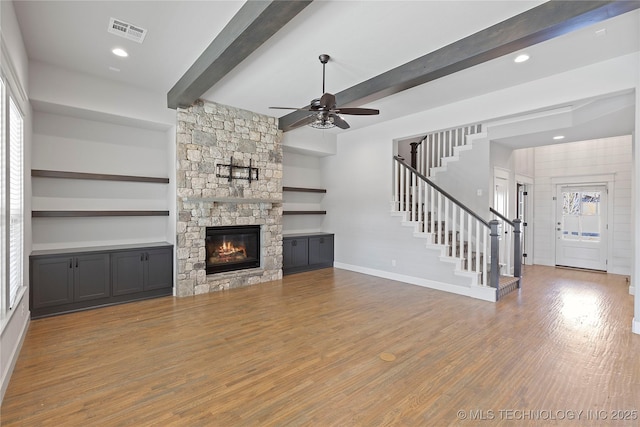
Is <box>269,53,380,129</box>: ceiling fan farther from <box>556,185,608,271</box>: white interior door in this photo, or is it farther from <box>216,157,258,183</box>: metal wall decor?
<box>556,185,608,271</box>: white interior door

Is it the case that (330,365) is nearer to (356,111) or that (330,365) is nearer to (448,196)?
(356,111)

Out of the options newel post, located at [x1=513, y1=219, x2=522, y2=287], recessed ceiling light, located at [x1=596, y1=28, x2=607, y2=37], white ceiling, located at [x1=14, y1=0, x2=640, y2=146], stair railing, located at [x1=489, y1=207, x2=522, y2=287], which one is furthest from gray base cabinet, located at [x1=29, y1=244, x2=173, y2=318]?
newel post, located at [x1=513, y1=219, x2=522, y2=287]

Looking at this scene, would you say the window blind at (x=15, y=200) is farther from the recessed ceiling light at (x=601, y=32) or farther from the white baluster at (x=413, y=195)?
the recessed ceiling light at (x=601, y=32)

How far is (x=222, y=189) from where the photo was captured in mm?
5434

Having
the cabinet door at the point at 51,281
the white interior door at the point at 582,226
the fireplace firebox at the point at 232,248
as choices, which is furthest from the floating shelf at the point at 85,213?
the white interior door at the point at 582,226

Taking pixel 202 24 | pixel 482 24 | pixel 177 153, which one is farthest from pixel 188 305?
pixel 482 24

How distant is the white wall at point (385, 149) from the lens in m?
3.86

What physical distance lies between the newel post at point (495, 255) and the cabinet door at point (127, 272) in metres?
5.53

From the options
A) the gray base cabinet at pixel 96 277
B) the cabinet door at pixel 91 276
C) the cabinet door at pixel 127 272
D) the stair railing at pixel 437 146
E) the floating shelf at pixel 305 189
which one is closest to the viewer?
the gray base cabinet at pixel 96 277

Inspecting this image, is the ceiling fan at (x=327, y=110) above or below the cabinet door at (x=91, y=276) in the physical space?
above

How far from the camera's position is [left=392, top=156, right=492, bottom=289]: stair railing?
196 inches

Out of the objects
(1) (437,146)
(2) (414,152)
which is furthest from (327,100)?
(2) (414,152)

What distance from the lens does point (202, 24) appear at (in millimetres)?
3090

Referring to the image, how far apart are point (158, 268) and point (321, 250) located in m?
3.56
